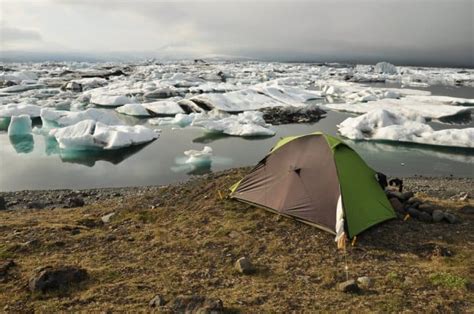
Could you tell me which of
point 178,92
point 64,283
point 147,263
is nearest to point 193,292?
point 147,263

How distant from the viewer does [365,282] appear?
4.62 meters

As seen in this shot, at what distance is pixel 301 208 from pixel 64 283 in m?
3.92

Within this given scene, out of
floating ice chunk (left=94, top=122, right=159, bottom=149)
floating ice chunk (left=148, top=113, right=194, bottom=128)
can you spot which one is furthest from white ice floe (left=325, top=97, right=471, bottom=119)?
floating ice chunk (left=94, top=122, right=159, bottom=149)

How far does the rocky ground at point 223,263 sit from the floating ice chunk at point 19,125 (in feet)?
55.7

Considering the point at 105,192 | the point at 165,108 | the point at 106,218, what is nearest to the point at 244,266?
the point at 106,218

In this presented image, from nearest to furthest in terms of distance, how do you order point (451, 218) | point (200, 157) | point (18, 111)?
point (451, 218)
point (200, 157)
point (18, 111)

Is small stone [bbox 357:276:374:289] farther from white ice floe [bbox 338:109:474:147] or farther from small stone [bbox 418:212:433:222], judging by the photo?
white ice floe [bbox 338:109:474:147]

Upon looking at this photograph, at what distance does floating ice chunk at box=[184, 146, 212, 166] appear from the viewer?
1620 centimetres

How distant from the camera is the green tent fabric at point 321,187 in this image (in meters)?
6.22

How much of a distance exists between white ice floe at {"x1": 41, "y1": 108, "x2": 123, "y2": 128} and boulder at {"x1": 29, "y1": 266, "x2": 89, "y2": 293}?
65.8ft

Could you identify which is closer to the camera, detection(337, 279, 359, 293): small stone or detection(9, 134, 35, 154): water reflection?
detection(337, 279, 359, 293): small stone

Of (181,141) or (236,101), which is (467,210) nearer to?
(181,141)

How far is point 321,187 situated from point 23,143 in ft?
65.4

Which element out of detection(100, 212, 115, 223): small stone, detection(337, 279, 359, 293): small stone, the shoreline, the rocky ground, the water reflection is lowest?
the water reflection
